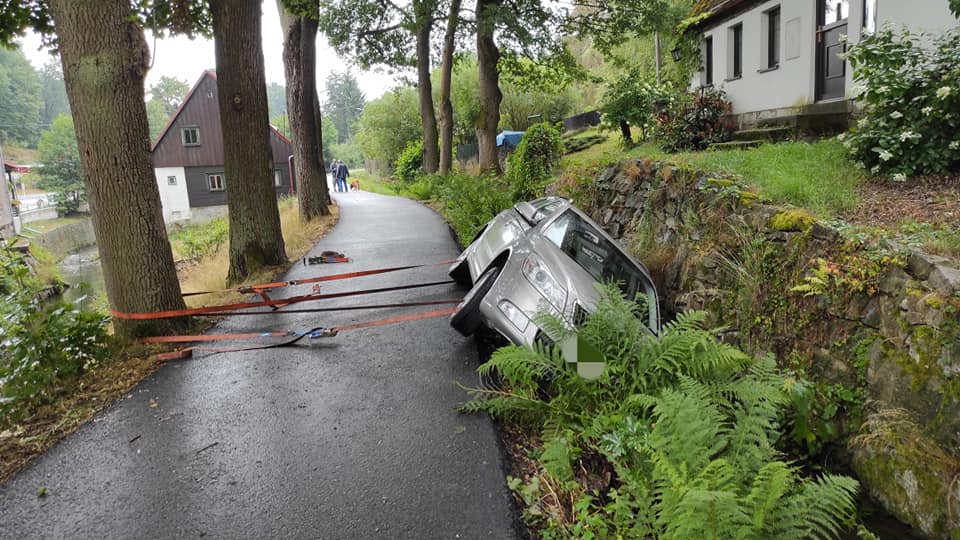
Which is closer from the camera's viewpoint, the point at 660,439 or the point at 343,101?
the point at 660,439

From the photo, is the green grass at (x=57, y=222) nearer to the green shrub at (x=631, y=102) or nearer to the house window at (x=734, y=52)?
the green shrub at (x=631, y=102)

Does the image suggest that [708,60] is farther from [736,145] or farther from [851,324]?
[851,324]

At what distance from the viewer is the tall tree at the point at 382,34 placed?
20.5 meters

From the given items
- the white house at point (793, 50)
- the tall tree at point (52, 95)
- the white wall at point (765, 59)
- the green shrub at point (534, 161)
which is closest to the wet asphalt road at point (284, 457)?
the green shrub at point (534, 161)

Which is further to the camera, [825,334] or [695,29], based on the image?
[695,29]

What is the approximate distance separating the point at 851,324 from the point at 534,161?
938 cm

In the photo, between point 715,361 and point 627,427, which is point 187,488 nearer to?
point 627,427

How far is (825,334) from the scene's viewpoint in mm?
4938

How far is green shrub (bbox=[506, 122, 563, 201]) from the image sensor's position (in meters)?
12.5

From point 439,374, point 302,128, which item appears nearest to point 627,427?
point 439,374

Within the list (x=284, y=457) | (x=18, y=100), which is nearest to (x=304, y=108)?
(x=284, y=457)

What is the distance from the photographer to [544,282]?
4.76 metres

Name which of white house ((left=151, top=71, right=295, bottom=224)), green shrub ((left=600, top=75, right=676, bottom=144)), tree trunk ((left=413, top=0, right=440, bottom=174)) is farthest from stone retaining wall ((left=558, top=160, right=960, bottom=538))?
white house ((left=151, top=71, right=295, bottom=224))

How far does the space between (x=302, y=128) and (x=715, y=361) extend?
14746mm
